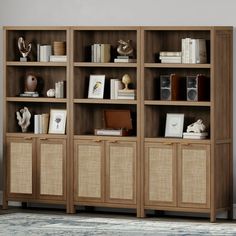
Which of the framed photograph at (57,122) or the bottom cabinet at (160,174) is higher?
the framed photograph at (57,122)

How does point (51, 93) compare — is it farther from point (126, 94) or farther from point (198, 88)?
point (198, 88)

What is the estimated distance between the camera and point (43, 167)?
9.32 m

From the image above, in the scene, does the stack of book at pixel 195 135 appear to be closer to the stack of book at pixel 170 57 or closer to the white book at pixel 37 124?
the stack of book at pixel 170 57

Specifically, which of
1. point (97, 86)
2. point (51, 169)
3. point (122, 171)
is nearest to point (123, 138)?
point (122, 171)

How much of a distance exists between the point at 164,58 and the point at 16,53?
5.43 ft

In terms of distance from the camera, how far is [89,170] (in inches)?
360

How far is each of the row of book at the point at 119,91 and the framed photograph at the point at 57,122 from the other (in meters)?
0.57

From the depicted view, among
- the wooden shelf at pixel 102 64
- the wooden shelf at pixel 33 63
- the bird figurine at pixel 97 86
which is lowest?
the bird figurine at pixel 97 86

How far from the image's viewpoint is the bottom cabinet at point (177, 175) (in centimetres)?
869

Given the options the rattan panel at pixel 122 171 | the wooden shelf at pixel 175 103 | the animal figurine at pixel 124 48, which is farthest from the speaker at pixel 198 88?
the rattan panel at pixel 122 171

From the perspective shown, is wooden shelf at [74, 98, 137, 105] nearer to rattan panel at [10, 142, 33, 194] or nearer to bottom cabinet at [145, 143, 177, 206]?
bottom cabinet at [145, 143, 177, 206]
